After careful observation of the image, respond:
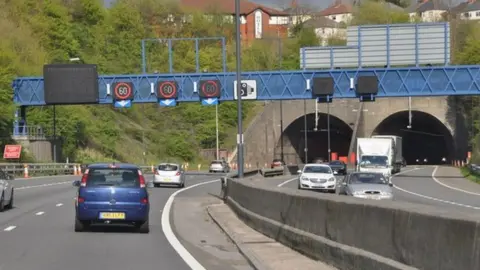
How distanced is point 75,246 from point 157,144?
3429 inches

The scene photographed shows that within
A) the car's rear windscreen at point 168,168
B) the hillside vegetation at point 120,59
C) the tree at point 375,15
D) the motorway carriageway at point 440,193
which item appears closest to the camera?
the motorway carriageway at point 440,193

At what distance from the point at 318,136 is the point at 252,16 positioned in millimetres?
73645

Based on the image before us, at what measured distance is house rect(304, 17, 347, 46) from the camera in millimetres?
167500

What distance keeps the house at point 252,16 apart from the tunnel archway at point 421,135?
5450cm

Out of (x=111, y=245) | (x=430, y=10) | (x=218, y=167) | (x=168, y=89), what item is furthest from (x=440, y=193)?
(x=430, y=10)

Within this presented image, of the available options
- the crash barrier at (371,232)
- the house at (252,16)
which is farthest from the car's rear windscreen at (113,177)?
the house at (252,16)

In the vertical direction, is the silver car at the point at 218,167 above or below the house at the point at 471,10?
below

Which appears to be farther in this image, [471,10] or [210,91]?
[471,10]

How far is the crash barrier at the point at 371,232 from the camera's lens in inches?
337

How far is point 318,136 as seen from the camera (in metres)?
113

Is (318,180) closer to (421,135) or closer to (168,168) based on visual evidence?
(168,168)

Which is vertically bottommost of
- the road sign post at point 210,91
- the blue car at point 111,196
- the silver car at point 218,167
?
the silver car at point 218,167

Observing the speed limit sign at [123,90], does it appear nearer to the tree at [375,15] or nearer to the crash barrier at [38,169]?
the crash barrier at [38,169]

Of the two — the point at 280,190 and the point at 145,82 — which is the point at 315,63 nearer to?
the point at 145,82
